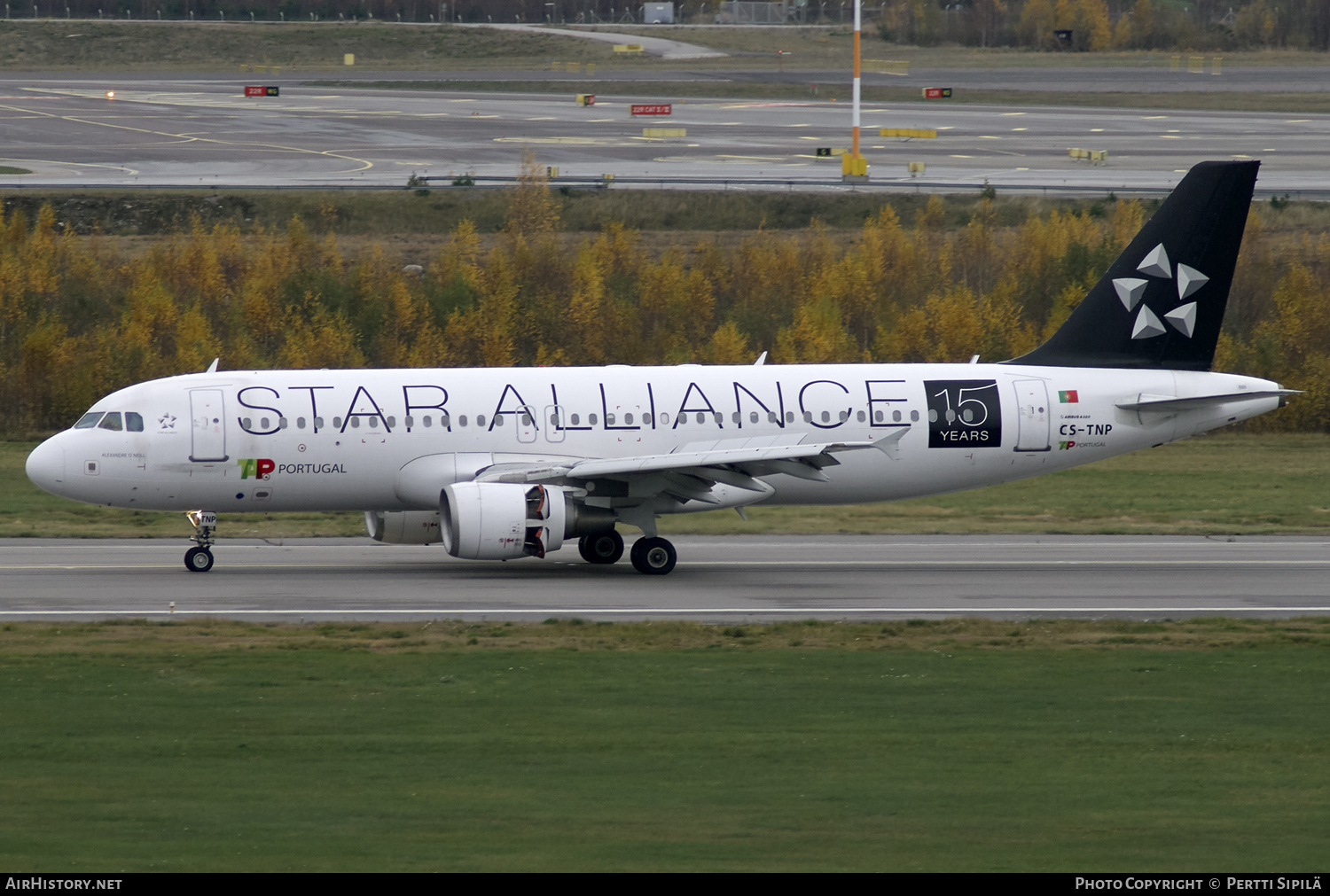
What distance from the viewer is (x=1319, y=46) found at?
133 m

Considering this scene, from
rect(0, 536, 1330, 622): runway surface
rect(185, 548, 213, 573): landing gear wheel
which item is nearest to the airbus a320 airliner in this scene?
rect(185, 548, 213, 573): landing gear wheel

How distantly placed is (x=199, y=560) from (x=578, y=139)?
63.6m

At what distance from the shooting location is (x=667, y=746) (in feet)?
57.4

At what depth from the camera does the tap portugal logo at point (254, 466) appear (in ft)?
99.6

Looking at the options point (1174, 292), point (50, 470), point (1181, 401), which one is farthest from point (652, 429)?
point (1174, 292)

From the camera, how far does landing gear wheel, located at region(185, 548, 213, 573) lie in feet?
101

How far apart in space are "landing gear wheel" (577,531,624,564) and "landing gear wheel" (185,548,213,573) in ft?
23.5

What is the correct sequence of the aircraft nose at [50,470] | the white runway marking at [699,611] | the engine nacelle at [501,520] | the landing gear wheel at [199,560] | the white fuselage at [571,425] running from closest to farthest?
the white runway marking at [699,611] < the engine nacelle at [501,520] < the aircraft nose at [50,470] < the white fuselage at [571,425] < the landing gear wheel at [199,560]

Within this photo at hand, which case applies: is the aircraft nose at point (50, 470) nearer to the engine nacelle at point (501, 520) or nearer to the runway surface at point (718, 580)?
the runway surface at point (718, 580)

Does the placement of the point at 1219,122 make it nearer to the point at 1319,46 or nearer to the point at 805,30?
the point at 1319,46

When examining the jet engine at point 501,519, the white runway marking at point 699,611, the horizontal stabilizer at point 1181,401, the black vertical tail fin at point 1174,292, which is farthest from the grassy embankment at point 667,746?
the black vertical tail fin at point 1174,292

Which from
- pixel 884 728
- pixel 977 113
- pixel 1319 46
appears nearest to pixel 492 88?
pixel 977 113

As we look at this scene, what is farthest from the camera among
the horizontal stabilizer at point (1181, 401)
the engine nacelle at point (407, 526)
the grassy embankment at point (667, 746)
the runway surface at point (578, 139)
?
the runway surface at point (578, 139)

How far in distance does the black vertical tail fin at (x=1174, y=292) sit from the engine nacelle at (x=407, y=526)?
41.9 ft
